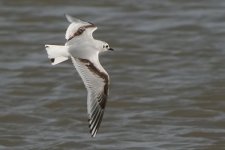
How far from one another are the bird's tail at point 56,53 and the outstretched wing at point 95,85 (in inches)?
7.0

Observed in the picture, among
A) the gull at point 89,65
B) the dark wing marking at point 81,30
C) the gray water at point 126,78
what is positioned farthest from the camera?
the gray water at point 126,78

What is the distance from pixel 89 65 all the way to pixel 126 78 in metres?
3.45

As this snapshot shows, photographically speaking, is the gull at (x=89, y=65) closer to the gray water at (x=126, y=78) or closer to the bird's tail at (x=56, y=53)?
the bird's tail at (x=56, y=53)

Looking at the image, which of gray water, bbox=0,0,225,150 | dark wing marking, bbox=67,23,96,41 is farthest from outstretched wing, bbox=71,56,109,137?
gray water, bbox=0,0,225,150

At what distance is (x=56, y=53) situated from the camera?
368 inches

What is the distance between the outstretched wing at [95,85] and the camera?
945 cm

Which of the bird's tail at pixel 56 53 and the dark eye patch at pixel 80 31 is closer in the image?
the bird's tail at pixel 56 53

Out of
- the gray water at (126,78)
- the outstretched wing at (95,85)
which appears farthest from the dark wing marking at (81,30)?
the gray water at (126,78)

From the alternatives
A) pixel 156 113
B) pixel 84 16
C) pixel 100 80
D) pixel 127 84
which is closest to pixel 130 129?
pixel 156 113

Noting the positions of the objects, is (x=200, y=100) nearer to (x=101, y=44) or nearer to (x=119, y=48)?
(x=119, y=48)

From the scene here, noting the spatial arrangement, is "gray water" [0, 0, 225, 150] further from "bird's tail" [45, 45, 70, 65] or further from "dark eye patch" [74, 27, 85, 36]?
"bird's tail" [45, 45, 70, 65]

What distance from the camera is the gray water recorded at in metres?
11.4

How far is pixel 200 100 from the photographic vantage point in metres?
12.3

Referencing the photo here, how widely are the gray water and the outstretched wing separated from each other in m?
1.49
